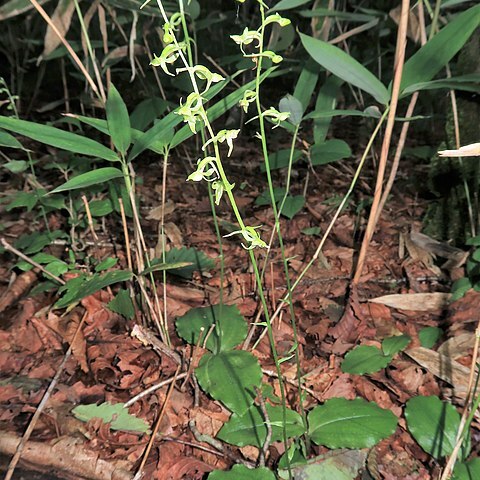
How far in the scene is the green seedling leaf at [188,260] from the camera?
1375 mm

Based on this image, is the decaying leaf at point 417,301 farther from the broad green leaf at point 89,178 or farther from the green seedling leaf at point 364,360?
the broad green leaf at point 89,178

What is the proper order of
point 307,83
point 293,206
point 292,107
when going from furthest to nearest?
point 293,206 → point 307,83 → point 292,107

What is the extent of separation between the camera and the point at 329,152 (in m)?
1.54

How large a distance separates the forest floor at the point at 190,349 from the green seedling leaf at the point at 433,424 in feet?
0.11

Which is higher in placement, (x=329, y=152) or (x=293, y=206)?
(x=329, y=152)

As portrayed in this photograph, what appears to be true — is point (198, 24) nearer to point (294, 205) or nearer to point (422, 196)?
point (294, 205)

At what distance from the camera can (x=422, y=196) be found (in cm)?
204

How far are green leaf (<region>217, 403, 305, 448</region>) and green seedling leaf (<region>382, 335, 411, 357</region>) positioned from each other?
0.31 metres

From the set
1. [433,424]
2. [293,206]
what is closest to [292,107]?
[293,206]

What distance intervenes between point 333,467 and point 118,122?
0.81m

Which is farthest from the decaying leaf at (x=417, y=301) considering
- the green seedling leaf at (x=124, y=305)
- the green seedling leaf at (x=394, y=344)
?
the green seedling leaf at (x=124, y=305)

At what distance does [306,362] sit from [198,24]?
5.15 ft

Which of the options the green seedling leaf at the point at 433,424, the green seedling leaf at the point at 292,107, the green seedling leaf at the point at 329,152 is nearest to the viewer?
the green seedling leaf at the point at 433,424

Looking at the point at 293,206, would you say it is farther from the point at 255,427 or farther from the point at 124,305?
the point at 255,427
